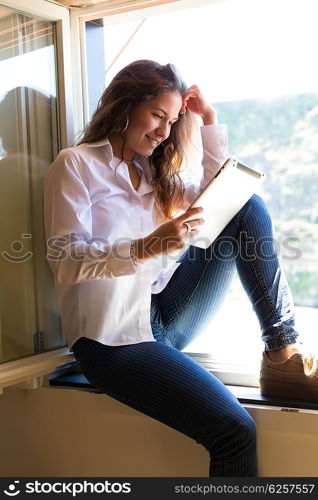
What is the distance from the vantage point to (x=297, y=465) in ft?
A: 4.49

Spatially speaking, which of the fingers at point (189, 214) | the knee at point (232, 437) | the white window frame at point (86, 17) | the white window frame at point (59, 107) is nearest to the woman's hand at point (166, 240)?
the fingers at point (189, 214)

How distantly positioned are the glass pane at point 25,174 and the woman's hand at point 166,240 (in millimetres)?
417

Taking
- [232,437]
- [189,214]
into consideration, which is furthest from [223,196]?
[232,437]

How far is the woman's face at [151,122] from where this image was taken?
59.0 inches

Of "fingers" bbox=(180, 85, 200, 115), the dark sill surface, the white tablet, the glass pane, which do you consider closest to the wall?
the dark sill surface

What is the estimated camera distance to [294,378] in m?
1.44

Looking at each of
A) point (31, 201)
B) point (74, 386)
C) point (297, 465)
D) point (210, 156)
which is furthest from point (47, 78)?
point (297, 465)

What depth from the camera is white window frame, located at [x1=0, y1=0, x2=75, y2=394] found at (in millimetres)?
1542

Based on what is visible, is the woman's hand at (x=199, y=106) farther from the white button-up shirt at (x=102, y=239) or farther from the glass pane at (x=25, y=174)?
the glass pane at (x=25, y=174)

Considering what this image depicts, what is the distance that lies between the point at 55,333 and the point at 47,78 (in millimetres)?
678

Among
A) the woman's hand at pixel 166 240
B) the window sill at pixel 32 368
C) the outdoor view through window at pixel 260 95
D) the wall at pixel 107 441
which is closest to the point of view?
the woman's hand at pixel 166 240

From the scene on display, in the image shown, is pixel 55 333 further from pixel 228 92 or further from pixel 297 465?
pixel 228 92

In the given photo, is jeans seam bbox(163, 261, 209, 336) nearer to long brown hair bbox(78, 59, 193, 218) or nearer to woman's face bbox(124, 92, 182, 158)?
long brown hair bbox(78, 59, 193, 218)

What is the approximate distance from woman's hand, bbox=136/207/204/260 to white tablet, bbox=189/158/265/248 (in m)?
0.06
